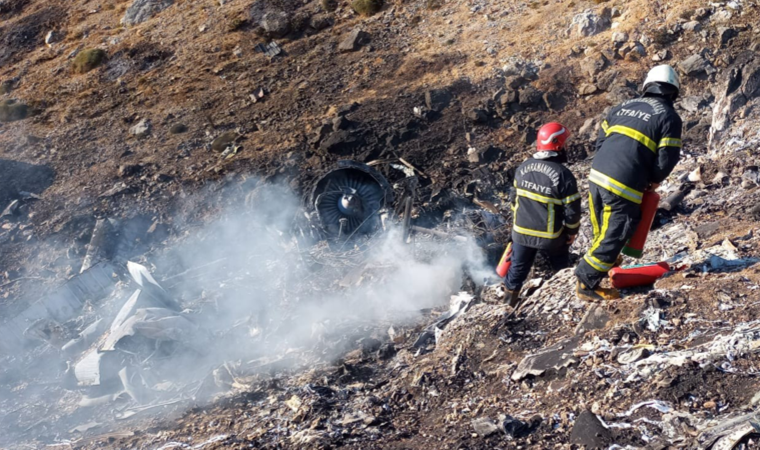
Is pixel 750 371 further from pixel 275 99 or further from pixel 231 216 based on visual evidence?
pixel 275 99

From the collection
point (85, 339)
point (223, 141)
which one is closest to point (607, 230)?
point (85, 339)

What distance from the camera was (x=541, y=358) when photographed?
14.6 ft

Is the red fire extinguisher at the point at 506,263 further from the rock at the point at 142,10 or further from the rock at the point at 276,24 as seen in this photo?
the rock at the point at 142,10

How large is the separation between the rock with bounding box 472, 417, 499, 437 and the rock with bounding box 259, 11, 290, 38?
12666 mm

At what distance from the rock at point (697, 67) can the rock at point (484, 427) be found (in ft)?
26.6

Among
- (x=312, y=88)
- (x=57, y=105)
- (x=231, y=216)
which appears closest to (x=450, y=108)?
(x=312, y=88)

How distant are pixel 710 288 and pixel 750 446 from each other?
5.48 feet

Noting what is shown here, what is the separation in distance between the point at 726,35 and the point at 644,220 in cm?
723

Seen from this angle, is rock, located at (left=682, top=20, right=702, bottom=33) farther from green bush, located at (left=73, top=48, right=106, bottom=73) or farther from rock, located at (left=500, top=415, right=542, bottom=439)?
green bush, located at (left=73, top=48, right=106, bottom=73)

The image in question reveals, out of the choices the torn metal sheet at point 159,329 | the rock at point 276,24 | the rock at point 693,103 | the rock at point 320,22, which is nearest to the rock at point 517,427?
the torn metal sheet at point 159,329

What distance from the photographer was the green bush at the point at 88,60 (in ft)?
52.1

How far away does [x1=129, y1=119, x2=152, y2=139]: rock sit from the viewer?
41.6 ft

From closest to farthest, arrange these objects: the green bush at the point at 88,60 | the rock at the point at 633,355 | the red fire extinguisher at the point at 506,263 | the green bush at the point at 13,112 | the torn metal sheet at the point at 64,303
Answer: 1. the rock at the point at 633,355
2. the red fire extinguisher at the point at 506,263
3. the torn metal sheet at the point at 64,303
4. the green bush at the point at 13,112
5. the green bush at the point at 88,60

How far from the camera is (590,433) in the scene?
11.5 ft
